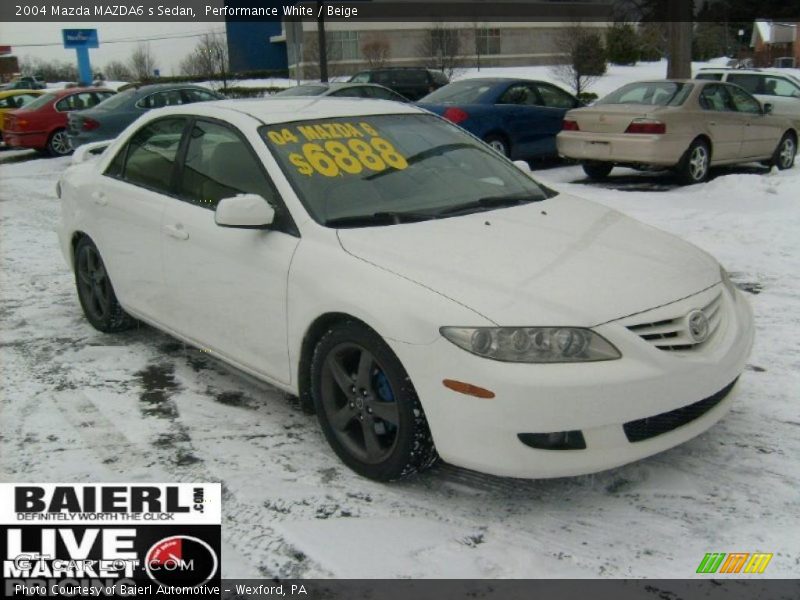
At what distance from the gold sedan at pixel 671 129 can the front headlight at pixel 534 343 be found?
26.8 feet

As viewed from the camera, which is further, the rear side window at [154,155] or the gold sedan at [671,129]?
the gold sedan at [671,129]

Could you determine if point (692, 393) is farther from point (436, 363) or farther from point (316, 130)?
point (316, 130)

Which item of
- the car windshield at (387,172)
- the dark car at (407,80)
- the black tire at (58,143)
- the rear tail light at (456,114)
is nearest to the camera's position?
the car windshield at (387,172)

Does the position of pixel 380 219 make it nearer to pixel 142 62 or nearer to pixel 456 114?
pixel 456 114

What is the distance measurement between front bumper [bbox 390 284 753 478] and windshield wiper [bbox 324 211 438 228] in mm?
804

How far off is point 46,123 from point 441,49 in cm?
3235

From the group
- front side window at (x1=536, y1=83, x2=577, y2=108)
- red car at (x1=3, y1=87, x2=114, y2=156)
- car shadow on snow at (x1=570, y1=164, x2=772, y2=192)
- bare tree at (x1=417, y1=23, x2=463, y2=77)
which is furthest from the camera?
bare tree at (x1=417, y1=23, x2=463, y2=77)

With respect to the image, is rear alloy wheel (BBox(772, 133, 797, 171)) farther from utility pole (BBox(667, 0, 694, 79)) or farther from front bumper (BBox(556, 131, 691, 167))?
utility pole (BBox(667, 0, 694, 79))

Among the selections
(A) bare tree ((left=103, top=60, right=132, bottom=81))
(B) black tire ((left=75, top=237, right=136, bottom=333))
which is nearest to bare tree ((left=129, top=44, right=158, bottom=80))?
(A) bare tree ((left=103, top=60, right=132, bottom=81))

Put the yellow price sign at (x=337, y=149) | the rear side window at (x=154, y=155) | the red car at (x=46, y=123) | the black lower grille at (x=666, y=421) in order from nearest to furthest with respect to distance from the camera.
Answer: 1. the black lower grille at (x=666, y=421)
2. the yellow price sign at (x=337, y=149)
3. the rear side window at (x=154, y=155)
4. the red car at (x=46, y=123)

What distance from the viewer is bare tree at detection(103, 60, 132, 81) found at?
211 ft

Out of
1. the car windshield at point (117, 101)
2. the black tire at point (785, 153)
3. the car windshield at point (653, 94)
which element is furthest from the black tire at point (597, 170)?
the car windshield at point (117, 101)

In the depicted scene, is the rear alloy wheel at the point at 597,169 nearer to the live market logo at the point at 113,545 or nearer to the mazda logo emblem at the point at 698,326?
the mazda logo emblem at the point at 698,326

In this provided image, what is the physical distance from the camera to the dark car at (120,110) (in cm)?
1588
